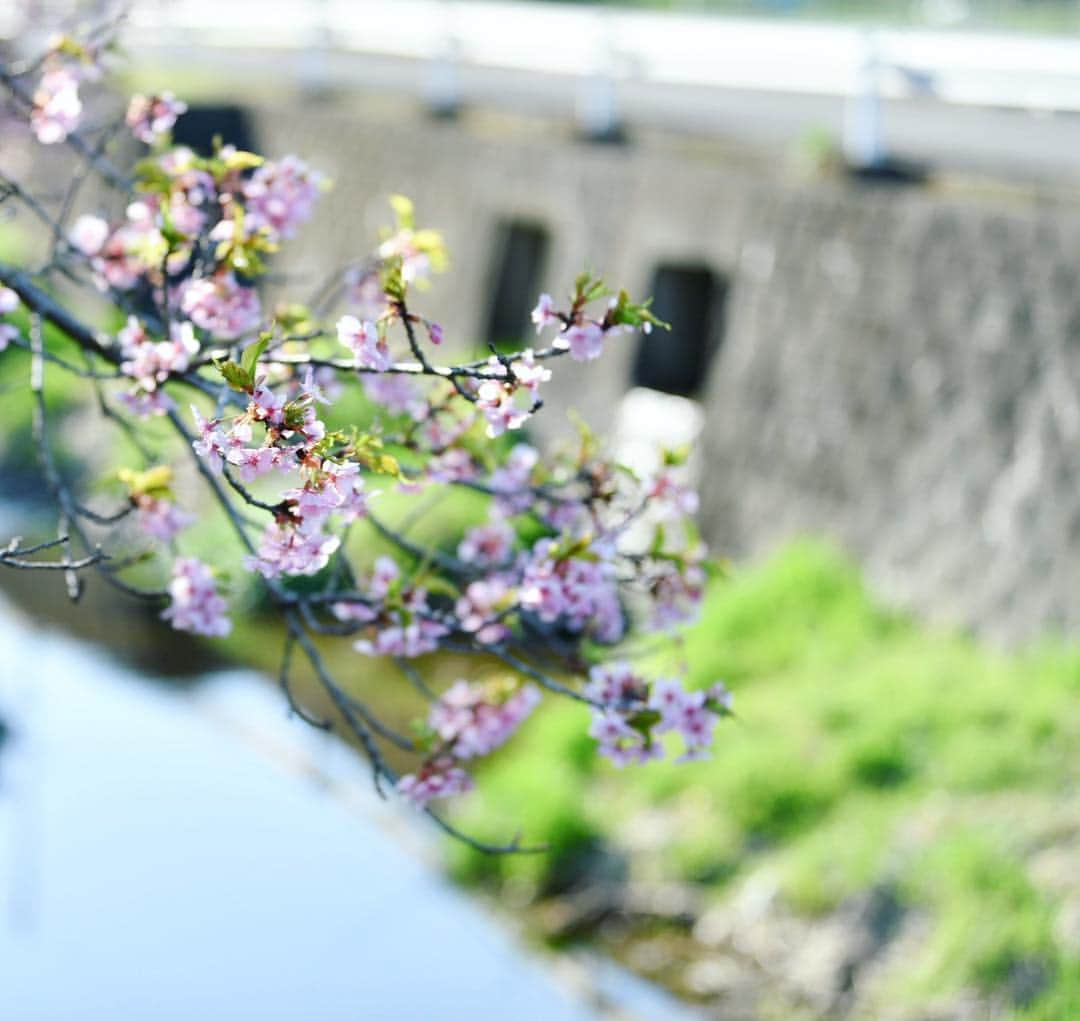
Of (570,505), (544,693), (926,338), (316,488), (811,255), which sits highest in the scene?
(811,255)

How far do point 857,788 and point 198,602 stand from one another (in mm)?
3732

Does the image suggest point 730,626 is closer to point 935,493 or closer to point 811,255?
point 935,493

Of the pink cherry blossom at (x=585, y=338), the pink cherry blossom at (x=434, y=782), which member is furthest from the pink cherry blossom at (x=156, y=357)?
the pink cherry blossom at (x=434, y=782)

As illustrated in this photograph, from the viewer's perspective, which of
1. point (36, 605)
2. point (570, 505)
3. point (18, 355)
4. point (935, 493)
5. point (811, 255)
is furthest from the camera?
point (18, 355)

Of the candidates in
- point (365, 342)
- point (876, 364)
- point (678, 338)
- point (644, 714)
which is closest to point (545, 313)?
point (365, 342)

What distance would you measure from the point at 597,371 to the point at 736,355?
1148mm

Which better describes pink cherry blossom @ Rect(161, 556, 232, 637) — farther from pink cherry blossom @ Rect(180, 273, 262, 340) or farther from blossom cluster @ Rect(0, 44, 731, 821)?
pink cherry blossom @ Rect(180, 273, 262, 340)

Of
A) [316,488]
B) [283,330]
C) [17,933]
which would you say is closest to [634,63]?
[17,933]

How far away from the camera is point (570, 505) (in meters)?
3.64

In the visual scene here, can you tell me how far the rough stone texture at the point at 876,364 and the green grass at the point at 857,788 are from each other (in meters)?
0.37

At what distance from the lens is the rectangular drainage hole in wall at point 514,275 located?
11.3 m

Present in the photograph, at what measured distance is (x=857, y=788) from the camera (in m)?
6.71

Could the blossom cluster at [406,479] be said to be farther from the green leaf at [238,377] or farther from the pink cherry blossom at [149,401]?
the green leaf at [238,377]

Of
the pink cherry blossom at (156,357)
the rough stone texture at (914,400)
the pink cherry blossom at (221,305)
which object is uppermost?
the rough stone texture at (914,400)
